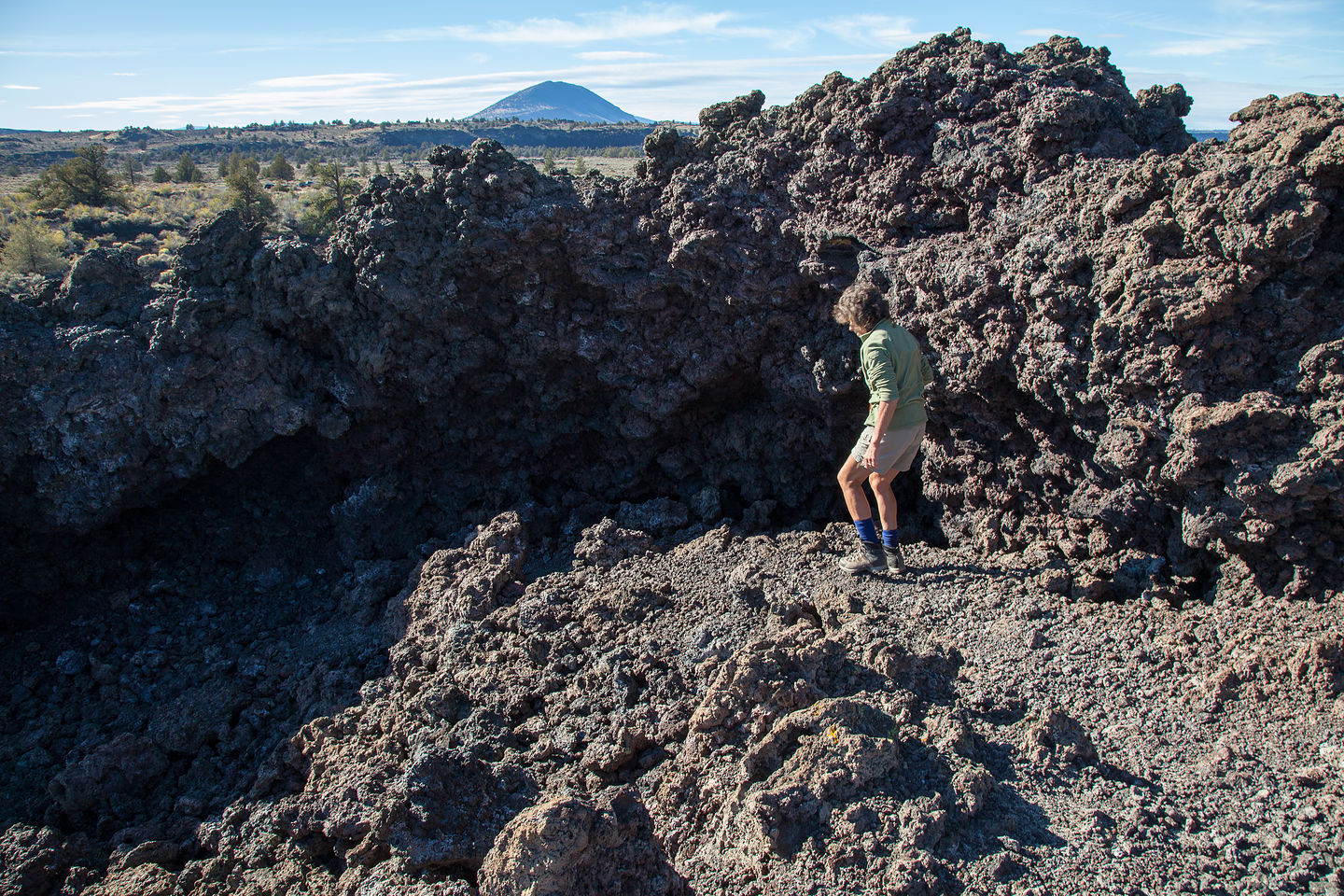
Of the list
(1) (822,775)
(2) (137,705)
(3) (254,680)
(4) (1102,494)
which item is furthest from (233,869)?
(4) (1102,494)

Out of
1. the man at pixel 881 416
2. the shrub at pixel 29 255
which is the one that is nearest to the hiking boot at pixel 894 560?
the man at pixel 881 416

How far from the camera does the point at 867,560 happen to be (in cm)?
359

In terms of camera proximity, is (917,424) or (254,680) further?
(254,680)

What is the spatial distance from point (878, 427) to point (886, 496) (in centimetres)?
48

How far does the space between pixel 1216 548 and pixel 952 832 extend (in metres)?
1.74

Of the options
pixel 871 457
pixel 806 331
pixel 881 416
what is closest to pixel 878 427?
pixel 881 416

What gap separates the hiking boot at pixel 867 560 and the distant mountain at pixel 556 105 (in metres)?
83.2

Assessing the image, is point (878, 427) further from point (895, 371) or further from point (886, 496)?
point (886, 496)

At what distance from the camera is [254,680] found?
414 centimetres

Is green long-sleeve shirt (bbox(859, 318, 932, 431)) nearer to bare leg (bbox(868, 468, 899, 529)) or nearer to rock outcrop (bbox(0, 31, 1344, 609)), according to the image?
bare leg (bbox(868, 468, 899, 529))

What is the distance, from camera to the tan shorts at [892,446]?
3.41 metres

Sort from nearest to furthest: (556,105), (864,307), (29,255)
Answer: (864,307), (29,255), (556,105)

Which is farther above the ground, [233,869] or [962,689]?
[962,689]

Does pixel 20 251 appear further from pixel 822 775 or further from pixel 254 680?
pixel 822 775
